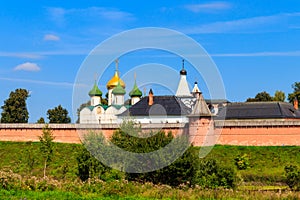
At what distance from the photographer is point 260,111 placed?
1930 inches

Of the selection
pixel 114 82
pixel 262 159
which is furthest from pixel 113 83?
pixel 262 159

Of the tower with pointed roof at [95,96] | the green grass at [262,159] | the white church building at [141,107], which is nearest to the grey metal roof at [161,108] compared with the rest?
the white church building at [141,107]

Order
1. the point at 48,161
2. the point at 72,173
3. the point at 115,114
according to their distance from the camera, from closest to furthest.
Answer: the point at 72,173, the point at 48,161, the point at 115,114

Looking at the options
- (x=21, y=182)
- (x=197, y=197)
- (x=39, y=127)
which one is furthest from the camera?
(x=39, y=127)

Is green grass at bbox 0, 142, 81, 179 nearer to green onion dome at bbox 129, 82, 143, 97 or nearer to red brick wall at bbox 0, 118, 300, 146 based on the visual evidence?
red brick wall at bbox 0, 118, 300, 146

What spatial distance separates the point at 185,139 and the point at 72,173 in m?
9.95

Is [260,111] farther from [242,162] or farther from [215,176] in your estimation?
[215,176]

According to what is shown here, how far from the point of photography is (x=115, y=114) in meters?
54.9

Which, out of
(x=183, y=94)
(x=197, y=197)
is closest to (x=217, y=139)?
(x=183, y=94)

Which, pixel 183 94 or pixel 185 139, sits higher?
pixel 183 94

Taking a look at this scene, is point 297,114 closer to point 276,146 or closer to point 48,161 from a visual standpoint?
point 276,146

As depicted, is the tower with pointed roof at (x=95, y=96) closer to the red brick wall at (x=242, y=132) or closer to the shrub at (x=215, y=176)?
the red brick wall at (x=242, y=132)

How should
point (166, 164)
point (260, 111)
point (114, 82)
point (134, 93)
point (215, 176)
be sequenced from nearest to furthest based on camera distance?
point (215, 176) < point (166, 164) < point (260, 111) < point (134, 93) < point (114, 82)

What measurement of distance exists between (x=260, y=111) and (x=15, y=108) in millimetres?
27036
